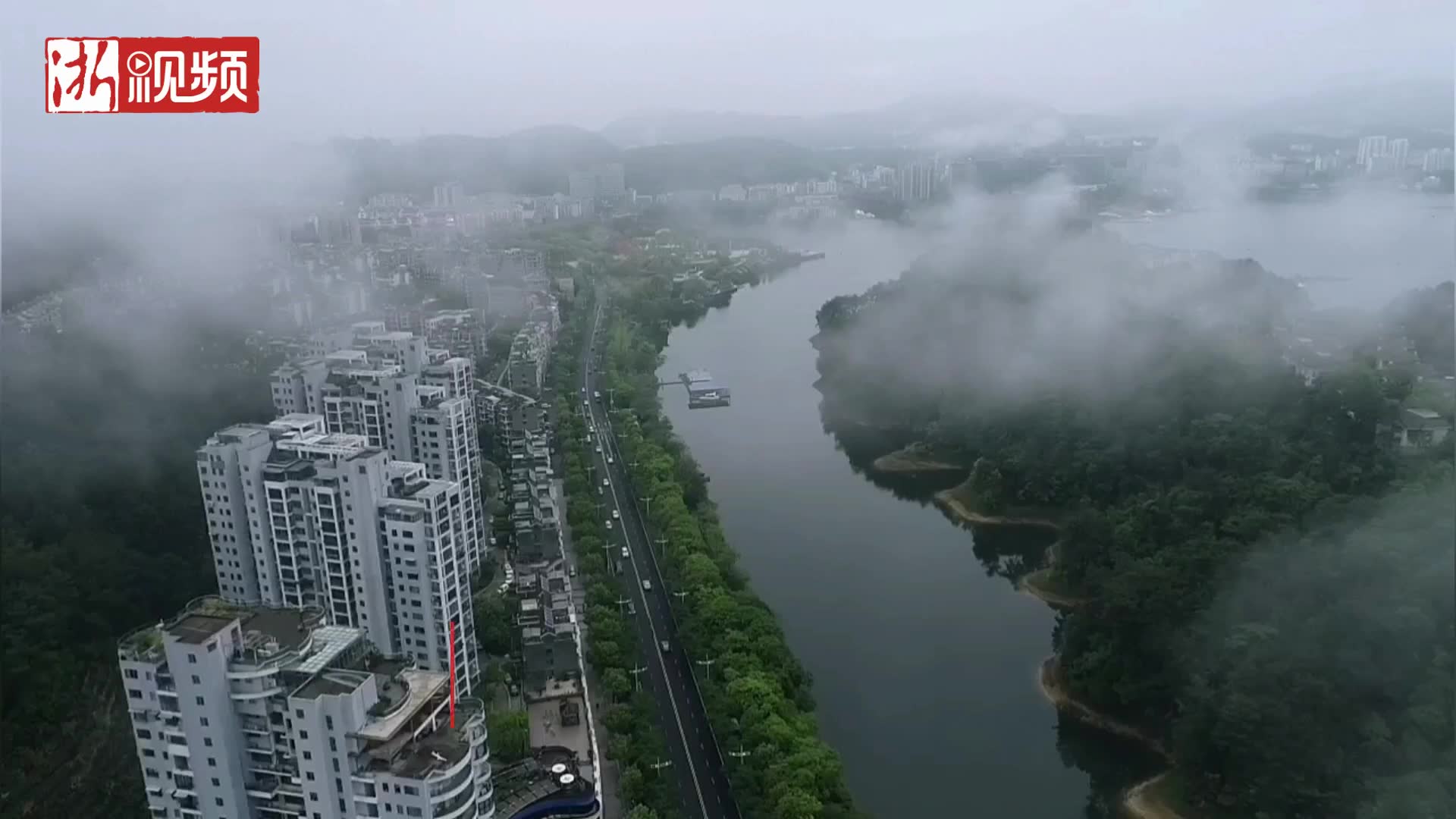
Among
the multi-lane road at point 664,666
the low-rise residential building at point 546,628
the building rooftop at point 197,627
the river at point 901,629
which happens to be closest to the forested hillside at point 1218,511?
the river at point 901,629

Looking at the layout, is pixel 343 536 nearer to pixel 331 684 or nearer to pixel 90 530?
pixel 90 530

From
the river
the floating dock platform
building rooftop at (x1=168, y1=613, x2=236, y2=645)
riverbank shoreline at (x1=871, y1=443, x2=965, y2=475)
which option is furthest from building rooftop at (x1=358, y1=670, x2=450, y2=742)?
the floating dock platform

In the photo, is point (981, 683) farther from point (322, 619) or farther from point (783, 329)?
point (783, 329)

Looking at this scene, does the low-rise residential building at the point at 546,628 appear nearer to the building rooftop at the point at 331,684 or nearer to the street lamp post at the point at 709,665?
the street lamp post at the point at 709,665

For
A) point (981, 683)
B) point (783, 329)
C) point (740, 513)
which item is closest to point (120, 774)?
point (981, 683)

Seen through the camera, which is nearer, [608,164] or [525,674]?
[525,674]

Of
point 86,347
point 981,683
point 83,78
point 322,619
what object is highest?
point 83,78
